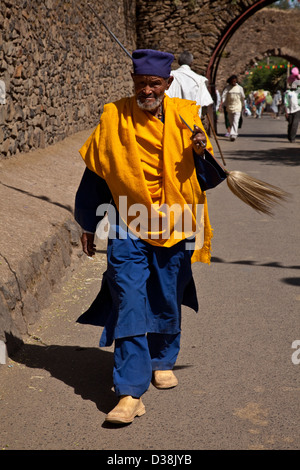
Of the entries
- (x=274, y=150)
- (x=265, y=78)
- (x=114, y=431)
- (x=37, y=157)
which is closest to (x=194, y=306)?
(x=114, y=431)

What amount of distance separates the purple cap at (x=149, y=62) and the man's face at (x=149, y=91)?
26mm

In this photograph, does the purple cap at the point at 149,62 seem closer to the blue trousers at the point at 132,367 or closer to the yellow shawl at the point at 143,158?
the yellow shawl at the point at 143,158

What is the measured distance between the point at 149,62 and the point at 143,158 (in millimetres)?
500

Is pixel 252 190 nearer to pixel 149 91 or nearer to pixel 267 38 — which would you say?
pixel 149 91

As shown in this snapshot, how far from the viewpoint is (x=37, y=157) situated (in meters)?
10.1

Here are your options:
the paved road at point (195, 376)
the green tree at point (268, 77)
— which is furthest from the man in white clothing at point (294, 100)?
the green tree at point (268, 77)

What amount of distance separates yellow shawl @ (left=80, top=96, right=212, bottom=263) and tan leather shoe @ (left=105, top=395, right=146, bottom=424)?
2.69 ft

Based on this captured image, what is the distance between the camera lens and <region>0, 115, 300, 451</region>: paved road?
3.34 metres

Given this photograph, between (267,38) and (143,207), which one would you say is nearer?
(143,207)

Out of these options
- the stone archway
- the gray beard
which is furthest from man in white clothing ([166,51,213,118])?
the stone archway

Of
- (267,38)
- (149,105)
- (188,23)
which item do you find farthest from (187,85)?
(267,38)

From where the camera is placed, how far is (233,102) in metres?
20.7

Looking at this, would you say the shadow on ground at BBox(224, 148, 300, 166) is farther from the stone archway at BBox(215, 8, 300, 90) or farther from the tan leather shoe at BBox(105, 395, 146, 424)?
the stone archway at BBox(215, 8, 300, 90)

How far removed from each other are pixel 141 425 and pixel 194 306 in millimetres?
1007
